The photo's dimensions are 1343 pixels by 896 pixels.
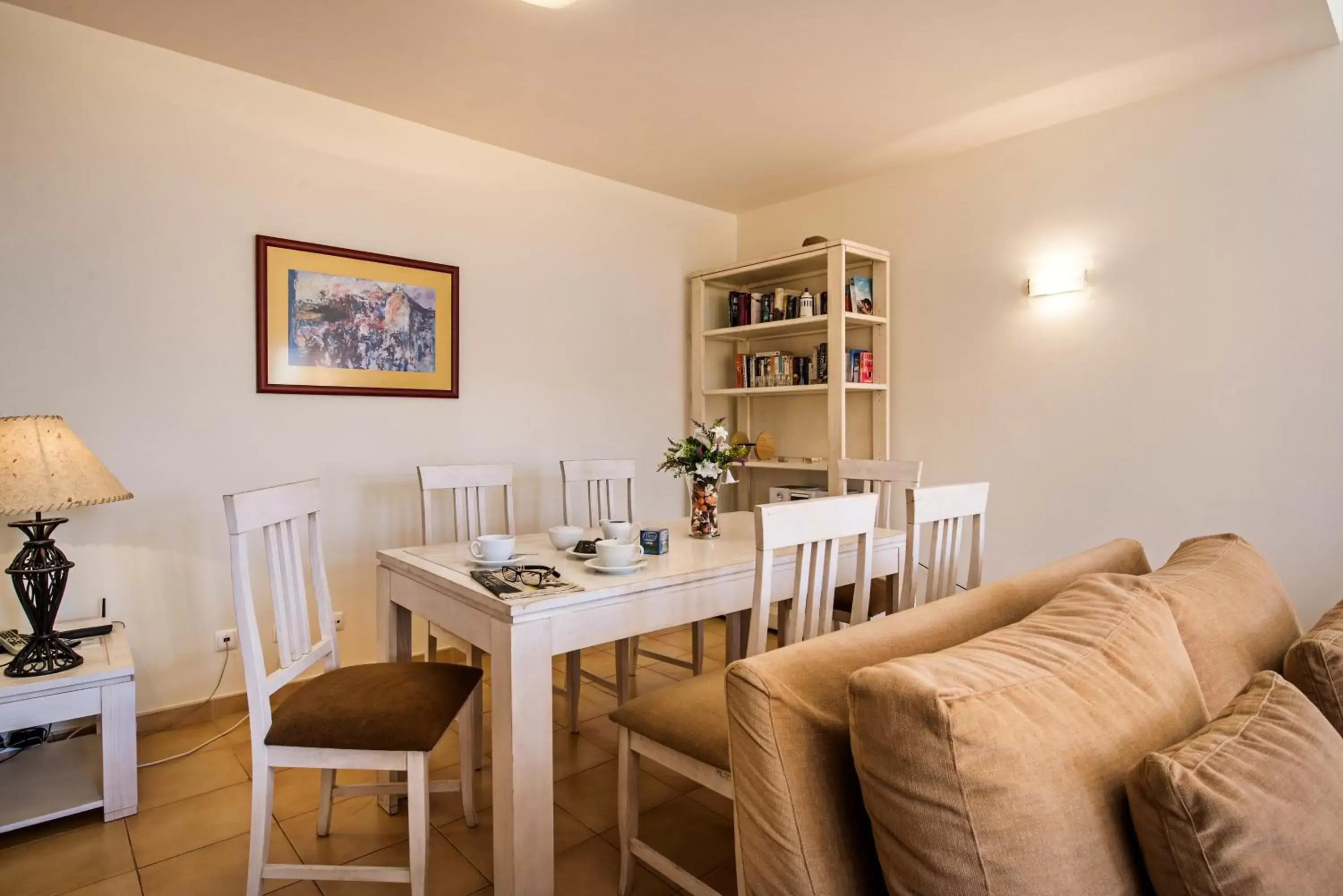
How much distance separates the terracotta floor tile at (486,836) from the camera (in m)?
1.99

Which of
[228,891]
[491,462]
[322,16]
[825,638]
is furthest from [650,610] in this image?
[322,16]

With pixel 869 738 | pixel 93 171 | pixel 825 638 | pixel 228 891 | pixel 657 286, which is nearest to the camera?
pixel 869 738

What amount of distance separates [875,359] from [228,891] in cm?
353

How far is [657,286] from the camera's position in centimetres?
432

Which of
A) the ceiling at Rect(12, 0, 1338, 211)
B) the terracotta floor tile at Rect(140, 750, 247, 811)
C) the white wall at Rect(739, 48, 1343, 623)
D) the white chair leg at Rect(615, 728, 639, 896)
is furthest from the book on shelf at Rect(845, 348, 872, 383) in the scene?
the terracotta floor tile at Rect(140, 750, 247, 811)

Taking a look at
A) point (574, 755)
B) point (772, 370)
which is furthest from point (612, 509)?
point (772, 370)

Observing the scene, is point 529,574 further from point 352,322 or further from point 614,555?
point 352,322

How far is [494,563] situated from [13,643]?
5.25 ft

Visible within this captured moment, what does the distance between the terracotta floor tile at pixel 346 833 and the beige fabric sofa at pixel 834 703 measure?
1.58 metres

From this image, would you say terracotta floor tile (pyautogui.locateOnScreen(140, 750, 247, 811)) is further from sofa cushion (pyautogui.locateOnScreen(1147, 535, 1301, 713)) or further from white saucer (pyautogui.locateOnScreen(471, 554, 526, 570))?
sofa cushion (pyautogui.locateOnScreen(1147, 535, 1301, 713))

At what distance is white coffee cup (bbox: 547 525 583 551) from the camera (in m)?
2.31

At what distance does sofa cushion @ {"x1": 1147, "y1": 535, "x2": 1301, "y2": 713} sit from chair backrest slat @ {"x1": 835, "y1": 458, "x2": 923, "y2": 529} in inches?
49.9

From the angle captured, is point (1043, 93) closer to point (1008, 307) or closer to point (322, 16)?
point (1008, 307)

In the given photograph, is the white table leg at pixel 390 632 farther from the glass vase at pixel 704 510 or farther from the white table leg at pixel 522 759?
the glass vase at pixel 704 510
